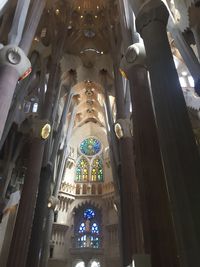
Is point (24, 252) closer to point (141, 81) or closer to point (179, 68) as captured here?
point (141, 81)

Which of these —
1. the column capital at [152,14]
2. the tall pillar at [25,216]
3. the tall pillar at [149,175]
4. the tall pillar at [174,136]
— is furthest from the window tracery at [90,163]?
the tall pillar at [174,136]

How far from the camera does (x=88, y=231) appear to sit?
21141 millimetres

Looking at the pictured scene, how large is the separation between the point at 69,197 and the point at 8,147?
8.36 metres

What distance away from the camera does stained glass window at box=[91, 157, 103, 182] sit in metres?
23.8

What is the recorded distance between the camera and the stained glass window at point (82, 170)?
78.3 feet

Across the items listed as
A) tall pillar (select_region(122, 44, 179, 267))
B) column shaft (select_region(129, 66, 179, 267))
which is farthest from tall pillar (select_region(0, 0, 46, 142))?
column shaft (select_region(129, 66, 179, 267))

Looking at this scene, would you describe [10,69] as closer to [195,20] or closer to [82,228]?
[195,20]

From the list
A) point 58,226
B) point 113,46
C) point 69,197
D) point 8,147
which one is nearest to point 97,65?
point 113,46

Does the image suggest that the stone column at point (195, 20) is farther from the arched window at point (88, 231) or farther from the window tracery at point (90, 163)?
the arched window at point (88, 231)

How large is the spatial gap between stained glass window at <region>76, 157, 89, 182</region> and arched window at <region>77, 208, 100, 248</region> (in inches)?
113

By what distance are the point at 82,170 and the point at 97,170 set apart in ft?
4.71

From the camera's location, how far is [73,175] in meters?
23.8

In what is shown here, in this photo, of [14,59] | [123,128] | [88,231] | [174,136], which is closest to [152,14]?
[174,136]

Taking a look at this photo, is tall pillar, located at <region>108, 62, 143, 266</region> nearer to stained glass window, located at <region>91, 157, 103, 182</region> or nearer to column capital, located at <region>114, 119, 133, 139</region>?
column capital, located at <region>114, 119, 133, 139</region>
